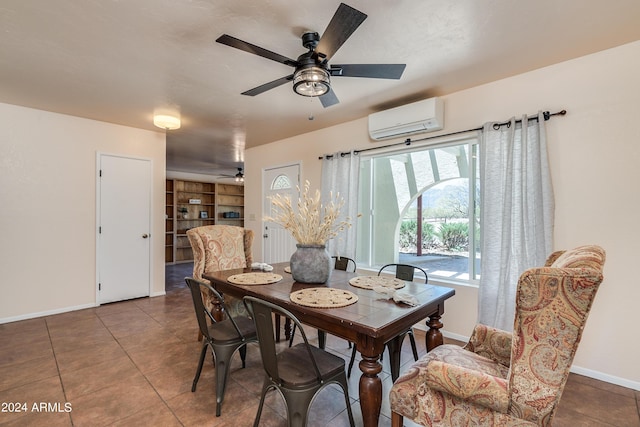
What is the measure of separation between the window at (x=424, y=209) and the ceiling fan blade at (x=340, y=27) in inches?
74.0

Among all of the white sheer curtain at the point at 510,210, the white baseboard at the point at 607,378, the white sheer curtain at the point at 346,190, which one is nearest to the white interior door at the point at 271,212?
the white sheer curtain at the point at 346,190

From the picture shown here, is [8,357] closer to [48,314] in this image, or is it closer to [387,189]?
[48,314]


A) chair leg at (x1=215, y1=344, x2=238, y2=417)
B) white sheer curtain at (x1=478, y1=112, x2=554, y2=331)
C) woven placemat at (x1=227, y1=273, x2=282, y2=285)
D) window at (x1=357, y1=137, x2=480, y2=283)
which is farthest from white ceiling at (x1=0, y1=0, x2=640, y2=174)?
chair leg at (x1=215, y1=344, x2=238, y2=417)

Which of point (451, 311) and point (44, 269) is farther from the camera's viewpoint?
point (44, 269)

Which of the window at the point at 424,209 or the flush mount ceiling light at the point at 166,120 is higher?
the flush mount ceiling light at the point at 166,120

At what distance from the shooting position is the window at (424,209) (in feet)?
9.91

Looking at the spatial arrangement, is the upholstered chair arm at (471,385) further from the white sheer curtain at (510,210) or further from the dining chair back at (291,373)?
the white sheer curtain at (510,210)

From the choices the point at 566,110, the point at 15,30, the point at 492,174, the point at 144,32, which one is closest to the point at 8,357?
the point at 15,30

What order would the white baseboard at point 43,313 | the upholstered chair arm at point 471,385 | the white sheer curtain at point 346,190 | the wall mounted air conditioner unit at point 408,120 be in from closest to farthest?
the upholstered chair arm at point 471,385, the wall mounted air conditioner unit at point 408,120, the white baseboard at point 43,313, the white sheer curtain at point 346,190

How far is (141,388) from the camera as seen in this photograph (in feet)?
6.77

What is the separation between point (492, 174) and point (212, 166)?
6148mm

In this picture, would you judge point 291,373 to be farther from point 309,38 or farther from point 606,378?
point 606,378

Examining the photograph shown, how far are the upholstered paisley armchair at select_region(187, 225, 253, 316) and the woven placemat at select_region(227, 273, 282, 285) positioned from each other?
50 centimetres

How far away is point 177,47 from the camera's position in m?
2.21
